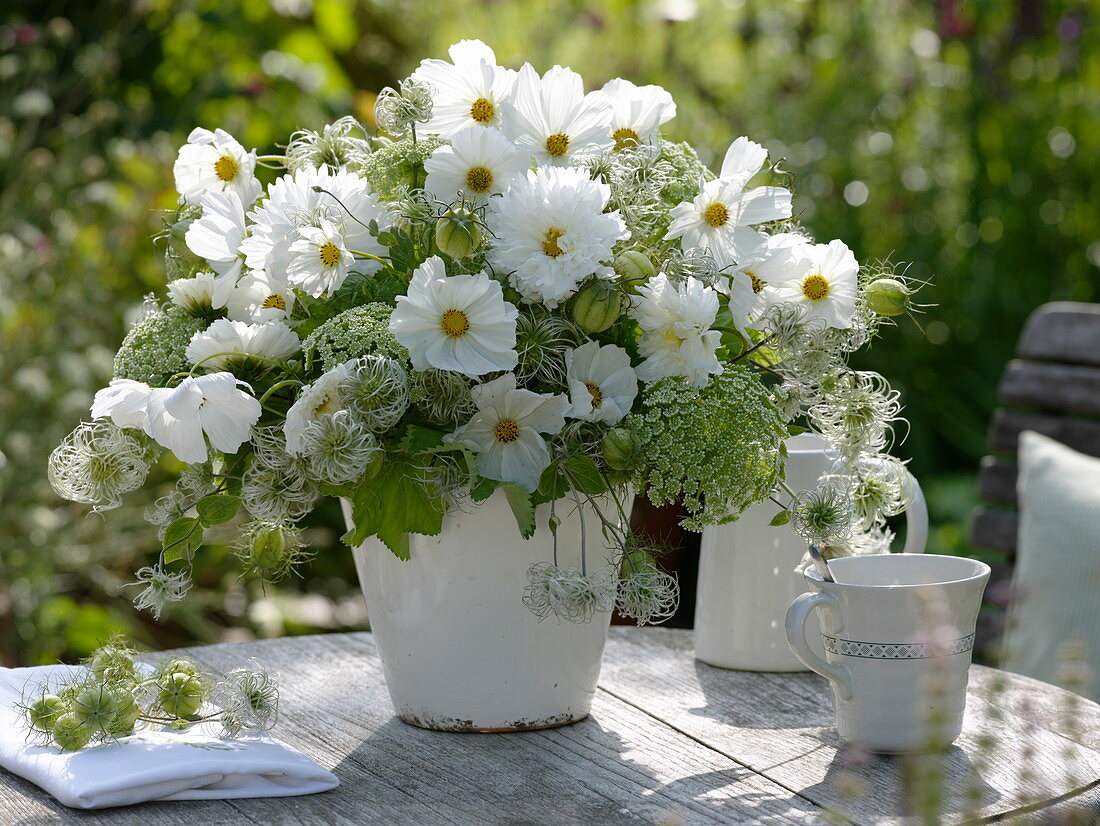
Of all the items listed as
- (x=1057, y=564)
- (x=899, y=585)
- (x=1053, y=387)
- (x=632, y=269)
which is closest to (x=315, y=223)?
(x=632, y=269)

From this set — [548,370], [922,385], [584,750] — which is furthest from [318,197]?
[922,385]

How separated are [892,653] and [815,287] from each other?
1.01 feet

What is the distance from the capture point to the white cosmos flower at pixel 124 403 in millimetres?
986

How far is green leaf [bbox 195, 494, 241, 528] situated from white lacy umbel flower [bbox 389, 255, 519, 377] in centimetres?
19

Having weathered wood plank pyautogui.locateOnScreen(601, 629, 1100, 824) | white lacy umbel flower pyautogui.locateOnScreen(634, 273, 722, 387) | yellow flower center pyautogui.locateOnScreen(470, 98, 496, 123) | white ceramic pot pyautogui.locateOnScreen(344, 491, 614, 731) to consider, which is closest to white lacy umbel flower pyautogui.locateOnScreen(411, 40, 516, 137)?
yellow flower center pyautogui.locateOnScreen(470, 98, 496, 123)

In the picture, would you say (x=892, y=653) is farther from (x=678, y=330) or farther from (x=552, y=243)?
(x=552, y=243)

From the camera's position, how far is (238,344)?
104cm

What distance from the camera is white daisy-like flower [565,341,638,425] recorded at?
1.03m

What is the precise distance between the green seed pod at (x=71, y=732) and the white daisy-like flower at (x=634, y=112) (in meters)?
0.64

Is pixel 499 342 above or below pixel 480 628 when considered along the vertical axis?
above

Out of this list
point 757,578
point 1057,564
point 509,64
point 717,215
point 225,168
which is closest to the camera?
point 717,215

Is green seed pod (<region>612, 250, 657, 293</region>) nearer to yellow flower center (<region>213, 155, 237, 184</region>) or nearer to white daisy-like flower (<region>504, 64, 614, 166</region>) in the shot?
white daisy-like flower (<region>504, 64, 614, 166</region>)

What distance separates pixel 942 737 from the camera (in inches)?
42.8

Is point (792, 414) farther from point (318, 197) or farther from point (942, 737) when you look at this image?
point (318, 197)
